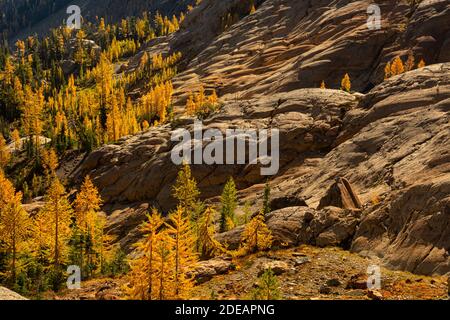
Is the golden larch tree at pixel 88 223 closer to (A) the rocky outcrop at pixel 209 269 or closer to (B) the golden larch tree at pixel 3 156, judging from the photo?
(A) the rocky outcrop at pixel 209 269

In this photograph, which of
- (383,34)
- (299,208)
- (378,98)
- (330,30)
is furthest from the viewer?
(330,30)

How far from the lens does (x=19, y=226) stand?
1946 inches

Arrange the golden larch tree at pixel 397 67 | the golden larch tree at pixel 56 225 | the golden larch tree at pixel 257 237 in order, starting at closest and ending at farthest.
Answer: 1. the golden larch tree at pixel 257 237
2. the golden larch tree at pixel 56 225
3. the golden larch tree at pixel 397 67

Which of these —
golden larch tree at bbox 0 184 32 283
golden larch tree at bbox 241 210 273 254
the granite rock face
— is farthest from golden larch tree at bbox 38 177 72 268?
golden larch tree at bbox 241 210 273 254

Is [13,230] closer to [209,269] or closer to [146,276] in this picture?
[209,269]

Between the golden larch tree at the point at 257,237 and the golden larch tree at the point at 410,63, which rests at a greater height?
the golden larch tree at the point at 410,63

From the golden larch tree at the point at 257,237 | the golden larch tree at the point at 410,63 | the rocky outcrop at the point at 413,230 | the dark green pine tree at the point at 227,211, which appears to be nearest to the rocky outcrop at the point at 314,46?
the golden larch tree at the point at 410,63

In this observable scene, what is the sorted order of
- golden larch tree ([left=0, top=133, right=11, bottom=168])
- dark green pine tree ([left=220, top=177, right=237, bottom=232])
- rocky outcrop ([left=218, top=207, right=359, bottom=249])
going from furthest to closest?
golden larch tree ([left=0, top=133, right=11, bottom=168]) < dark green pine tree ([left=220, top=177, right=237, bottom=232]) < rocky outcrop ([left=218, top=207, right=359, bottom=249])

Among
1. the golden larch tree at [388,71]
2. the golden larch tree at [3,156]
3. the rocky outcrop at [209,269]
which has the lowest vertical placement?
the rocky outcrop at [209,269]

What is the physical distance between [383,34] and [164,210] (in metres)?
70.2

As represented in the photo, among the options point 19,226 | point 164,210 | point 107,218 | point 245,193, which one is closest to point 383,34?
point 245,193

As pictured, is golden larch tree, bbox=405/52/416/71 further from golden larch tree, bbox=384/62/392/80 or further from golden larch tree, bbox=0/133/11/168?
golden larch tree, bbox=0/133/11/168
